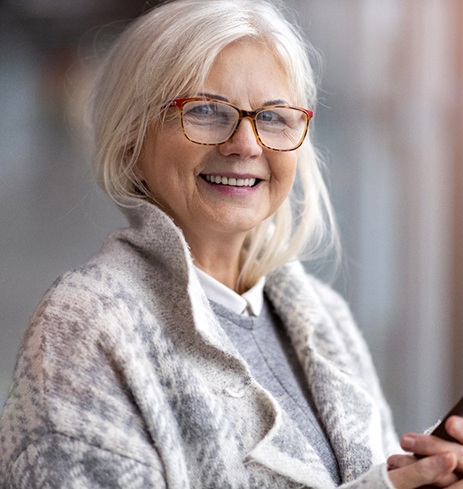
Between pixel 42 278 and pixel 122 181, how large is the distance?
0.79 meters

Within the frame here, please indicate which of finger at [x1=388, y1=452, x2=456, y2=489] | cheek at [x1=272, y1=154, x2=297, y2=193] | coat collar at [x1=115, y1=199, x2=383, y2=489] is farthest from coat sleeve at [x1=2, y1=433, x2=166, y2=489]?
cheek at [x1=272, y1=154, x2=297, y2=193]

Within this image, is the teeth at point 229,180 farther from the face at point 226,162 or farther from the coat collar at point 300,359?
the coat collar at point 300,359

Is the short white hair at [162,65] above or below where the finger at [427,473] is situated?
above

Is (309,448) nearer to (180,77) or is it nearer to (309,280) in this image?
(309,280)

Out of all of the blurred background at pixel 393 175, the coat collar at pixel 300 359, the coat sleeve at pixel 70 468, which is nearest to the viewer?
the coat sleeve at pixel 70 468

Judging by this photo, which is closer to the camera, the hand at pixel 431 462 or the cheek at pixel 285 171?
the hand at pixel 431 462

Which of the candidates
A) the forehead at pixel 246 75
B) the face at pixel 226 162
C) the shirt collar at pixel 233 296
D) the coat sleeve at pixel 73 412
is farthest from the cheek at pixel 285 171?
the coat sleeve at pixel 73 412

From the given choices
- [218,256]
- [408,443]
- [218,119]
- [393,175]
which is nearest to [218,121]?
[218,119]

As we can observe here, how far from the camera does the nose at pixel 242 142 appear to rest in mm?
1450

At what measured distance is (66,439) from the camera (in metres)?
1.19

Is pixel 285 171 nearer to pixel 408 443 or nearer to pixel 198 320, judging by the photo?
pixel 198 320

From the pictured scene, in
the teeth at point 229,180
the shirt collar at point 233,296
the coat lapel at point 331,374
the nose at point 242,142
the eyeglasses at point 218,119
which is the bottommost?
the coat lapel at point 331,374

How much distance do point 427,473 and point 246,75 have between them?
2.48 feet

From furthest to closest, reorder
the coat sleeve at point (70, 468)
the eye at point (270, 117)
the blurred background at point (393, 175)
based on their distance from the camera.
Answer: the blurred background at point (393, 175)
the eye at point (270, 117)
the coat sleeve at point (70, 468)
